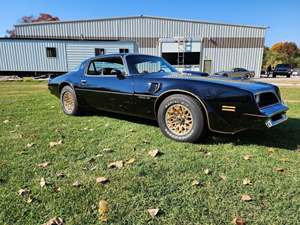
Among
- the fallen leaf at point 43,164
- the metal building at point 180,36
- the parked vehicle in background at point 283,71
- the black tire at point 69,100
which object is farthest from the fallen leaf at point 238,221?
the parked vehicle in background at point 283,71

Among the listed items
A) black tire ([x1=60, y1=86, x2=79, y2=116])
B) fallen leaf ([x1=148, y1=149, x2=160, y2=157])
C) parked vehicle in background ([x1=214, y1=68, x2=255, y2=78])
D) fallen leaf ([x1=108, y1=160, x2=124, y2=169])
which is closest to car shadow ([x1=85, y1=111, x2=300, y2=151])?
fallen leaf ([x1=148, y1=149, x2=160, y2=157])

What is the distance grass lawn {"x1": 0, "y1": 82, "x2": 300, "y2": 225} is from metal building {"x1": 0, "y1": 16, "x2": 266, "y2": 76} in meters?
21.3

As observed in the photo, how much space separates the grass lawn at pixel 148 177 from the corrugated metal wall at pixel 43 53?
1849 centimetres

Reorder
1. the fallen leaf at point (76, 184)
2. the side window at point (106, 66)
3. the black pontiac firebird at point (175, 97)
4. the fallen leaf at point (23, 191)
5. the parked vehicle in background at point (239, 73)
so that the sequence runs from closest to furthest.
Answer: the fallen leaf at point (23, 191)
the fallen leaf at point (76, 184)
the black pontiac firebird at point (175, 97)
the side window at point (106, 66)
the parked vehicle in background at point (239, 73)

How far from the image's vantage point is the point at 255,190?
2338 mm

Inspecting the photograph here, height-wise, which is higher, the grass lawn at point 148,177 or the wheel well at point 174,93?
the wheel well at point 174,93

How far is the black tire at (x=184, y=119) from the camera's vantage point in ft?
11.3

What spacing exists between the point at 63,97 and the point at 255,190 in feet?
15.6

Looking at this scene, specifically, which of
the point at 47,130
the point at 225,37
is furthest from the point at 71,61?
the point at 47,130

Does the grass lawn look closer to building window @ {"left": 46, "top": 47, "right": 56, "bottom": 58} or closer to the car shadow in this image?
the car shadow

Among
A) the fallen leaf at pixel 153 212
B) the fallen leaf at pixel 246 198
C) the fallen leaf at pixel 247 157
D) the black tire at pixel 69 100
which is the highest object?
the black tire at pixel 69 100

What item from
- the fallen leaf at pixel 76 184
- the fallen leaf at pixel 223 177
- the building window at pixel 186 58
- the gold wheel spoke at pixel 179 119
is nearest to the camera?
the fallen leaf at pixel 76 184

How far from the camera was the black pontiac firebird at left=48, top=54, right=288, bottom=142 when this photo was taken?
3.20m

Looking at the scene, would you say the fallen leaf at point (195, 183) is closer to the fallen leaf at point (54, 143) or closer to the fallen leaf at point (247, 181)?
the fallen leaf at point (247, 181)
